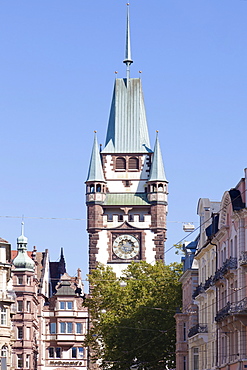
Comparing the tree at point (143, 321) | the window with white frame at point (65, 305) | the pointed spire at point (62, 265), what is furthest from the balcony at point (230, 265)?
the pointed spire at point (62, 265)

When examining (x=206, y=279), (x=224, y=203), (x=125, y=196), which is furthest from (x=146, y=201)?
(x=224, y=203)

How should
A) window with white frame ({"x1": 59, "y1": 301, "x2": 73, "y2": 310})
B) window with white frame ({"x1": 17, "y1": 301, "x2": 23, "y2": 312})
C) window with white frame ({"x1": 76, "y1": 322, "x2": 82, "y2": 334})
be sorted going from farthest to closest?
1. window with white frame ({"x1": 59, "y1": 301, "x2": 73, "y2": 310})
2. window with white frame ({"x1": 76, "y1": 322, "x2": 82, "y2": 334})
3. window with white frame ({"x1": 17, "y1": 301, "x2": 23, "y2": 312})

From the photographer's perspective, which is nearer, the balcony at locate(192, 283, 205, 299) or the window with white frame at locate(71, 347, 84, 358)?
the balcony at locate(192, 283, 205, 299)

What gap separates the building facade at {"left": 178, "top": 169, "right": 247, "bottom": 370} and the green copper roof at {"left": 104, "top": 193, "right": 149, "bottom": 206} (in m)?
65.0

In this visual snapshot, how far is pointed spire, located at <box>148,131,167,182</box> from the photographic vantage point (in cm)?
14562

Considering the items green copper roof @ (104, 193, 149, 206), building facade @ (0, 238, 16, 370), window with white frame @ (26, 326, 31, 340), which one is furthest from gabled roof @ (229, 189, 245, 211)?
green copper roof @ (104, 193, 149, 206)

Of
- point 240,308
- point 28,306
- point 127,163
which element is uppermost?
point 127,163

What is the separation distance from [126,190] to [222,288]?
272ft

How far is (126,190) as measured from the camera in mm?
145625

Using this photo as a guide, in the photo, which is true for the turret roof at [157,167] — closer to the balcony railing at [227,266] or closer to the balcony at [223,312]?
the balcony railing at [227,266]

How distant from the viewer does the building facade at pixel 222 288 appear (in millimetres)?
56062

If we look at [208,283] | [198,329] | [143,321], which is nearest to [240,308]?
[208,283]

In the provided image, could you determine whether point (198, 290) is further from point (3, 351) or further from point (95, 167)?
point (95, 167)

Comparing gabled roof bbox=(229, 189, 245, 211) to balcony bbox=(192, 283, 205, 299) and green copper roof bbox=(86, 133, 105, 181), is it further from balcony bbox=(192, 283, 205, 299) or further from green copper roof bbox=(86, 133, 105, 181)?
green copper roof bbox=(86, 133, 105, 181)
